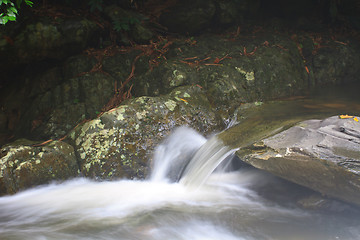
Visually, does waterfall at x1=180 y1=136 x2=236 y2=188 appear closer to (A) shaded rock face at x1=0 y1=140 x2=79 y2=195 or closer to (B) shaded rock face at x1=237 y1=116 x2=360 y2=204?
(B) shaded rock face at x1=237 y1=116 x2=360 y2=204

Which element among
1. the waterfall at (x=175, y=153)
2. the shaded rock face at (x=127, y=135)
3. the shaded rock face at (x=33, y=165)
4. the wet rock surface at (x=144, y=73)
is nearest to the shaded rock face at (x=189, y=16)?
the wet rock surface at (x=144, y=73)

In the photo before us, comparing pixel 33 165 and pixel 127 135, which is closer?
pixel 33 165

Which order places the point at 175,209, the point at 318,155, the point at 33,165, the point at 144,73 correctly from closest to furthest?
the point at 318,155 → the point at 175,209 → the point at 33,165 → the point at 144,73

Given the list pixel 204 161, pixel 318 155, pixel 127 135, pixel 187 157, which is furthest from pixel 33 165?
pixel 318 155

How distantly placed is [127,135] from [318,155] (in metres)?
2.14

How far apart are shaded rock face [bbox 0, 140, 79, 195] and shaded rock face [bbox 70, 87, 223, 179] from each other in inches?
6.8

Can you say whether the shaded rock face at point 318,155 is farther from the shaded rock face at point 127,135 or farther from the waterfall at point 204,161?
the shaded rock face at point 127,135

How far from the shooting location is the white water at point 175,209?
2.80 metres

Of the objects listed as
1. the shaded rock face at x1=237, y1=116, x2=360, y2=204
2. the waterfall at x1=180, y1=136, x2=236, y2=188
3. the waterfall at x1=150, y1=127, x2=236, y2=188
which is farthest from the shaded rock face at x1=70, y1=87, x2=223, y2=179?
the shaded rock face at x1=237, y1=116, x2=360, y2=204

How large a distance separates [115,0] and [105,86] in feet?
6.41

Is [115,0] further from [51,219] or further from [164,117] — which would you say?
[51,219]

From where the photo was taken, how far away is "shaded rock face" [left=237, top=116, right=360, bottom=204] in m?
2.75

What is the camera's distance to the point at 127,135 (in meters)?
3.81

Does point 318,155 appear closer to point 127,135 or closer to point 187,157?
point 187,157
